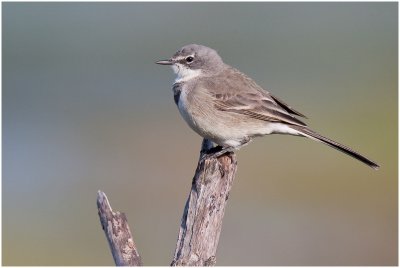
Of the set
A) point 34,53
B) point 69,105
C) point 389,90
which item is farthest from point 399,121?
point 34,53

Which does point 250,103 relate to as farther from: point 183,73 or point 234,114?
point 183,73

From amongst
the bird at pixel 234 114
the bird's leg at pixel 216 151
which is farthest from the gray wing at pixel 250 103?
the bird's leg at pixel 216 151

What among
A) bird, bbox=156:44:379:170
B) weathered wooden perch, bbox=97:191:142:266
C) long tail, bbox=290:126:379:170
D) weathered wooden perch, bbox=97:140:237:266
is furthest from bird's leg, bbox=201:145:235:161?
weathered wooden perch, bbox=97:191:142:266

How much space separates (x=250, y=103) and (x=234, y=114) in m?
0.22

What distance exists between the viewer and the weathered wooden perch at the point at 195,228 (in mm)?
6984

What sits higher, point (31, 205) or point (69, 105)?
point (69, 105)

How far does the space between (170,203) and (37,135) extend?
468 centimetres

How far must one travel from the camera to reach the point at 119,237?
7086mm

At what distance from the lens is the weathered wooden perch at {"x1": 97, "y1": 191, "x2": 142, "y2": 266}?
7000 millimetres

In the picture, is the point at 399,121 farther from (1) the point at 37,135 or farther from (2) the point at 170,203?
(1) the point at 37,135

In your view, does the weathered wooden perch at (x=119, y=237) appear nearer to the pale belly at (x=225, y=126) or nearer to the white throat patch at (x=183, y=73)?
the pale belly at (x=225, y=126)

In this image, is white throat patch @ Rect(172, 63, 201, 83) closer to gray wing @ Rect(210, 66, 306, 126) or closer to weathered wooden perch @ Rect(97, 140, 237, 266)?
gray wing @ Rect(210, 66, 306, 126)

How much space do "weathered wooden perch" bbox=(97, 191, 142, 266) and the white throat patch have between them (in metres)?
2.85

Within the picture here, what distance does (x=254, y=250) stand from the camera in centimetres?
1239
